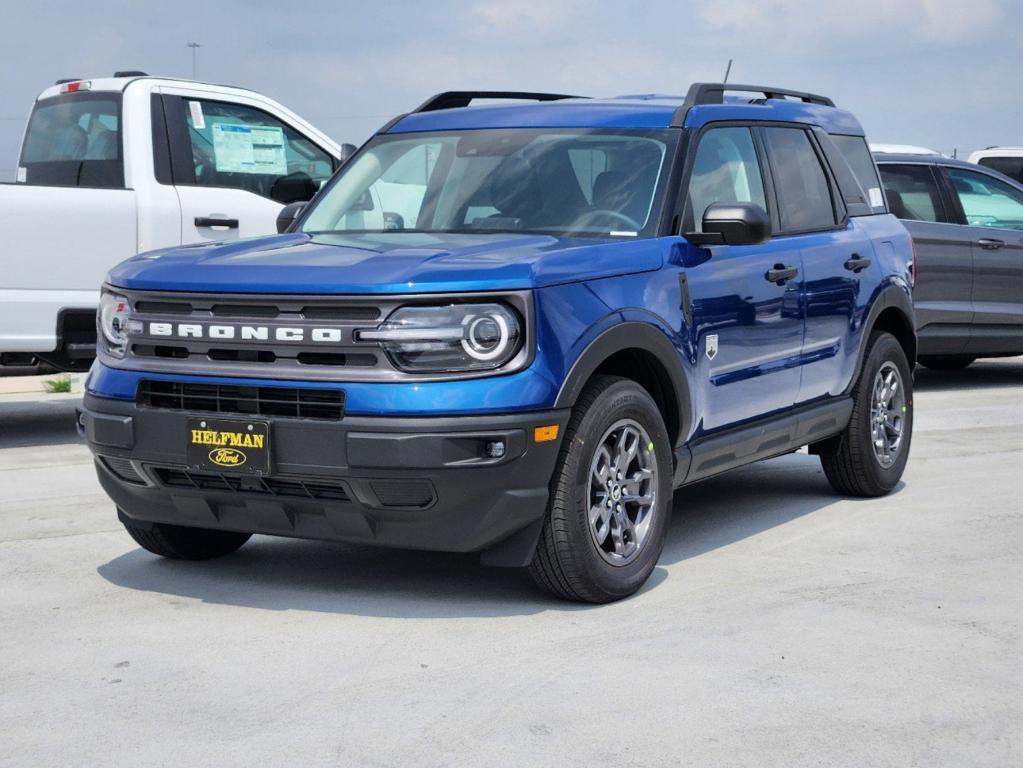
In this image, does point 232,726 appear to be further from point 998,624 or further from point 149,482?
point 998,624

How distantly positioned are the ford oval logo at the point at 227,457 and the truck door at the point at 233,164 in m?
4.89

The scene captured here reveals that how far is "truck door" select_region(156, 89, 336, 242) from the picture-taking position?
10.2 metres

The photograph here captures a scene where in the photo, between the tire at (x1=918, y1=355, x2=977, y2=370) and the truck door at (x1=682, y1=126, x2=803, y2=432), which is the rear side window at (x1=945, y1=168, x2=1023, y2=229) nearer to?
the tire at (x1=918, y1=355, x2=977, y2=370)

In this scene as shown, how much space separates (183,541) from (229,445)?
42.5 inches

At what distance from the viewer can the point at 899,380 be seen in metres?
8.22

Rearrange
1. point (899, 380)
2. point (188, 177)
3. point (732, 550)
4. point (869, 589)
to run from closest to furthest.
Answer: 1. point (869, 589)
2. point (732, 550)
3. point (899, 380)
4. point (188, 177)

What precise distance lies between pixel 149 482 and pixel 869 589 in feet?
8.64

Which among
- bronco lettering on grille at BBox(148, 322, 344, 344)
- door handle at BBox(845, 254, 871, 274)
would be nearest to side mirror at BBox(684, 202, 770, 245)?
door handle at BBox(845, 254, 871, 274)

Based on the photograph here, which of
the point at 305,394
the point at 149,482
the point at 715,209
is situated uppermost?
the point at 715,209

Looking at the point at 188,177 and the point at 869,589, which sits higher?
the point at 188,177

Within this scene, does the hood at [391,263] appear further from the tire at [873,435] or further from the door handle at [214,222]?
the door handle at [214,222]

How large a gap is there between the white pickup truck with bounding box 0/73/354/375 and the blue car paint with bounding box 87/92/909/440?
313 centimetres

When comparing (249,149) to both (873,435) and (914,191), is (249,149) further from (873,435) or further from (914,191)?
(914,191)

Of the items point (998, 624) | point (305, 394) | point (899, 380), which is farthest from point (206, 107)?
point (998, 624)
